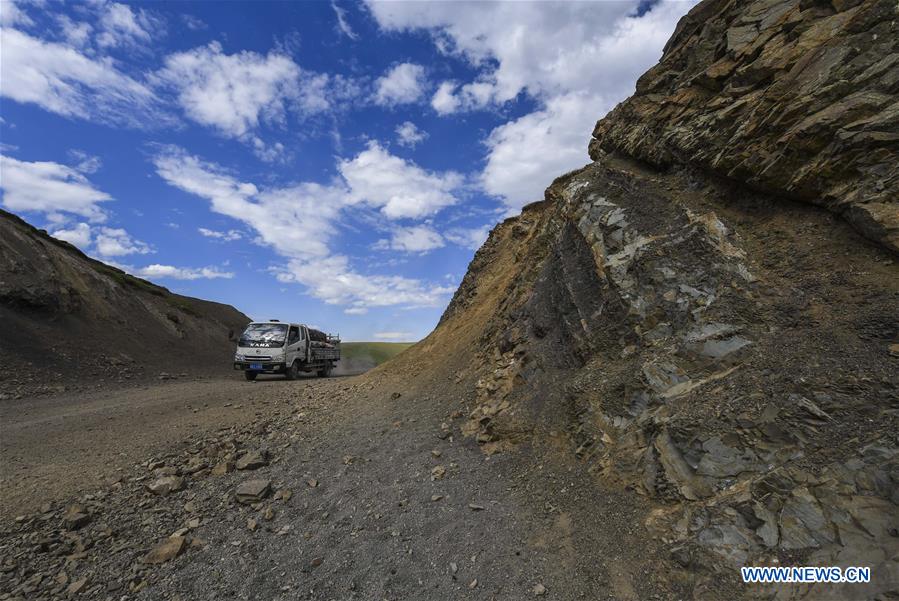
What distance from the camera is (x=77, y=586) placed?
459 centimetres

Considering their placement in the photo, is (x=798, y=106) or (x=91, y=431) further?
(x=91, y=431)

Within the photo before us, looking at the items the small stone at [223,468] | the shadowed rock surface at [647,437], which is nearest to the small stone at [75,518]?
the shadowed rock surface at [647,437]

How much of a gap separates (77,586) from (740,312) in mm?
9219

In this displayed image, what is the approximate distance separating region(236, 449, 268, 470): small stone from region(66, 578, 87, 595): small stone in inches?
110

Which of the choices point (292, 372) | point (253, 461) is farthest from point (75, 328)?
point (253, 461)

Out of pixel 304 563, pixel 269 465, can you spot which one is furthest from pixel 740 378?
pixel 269 465

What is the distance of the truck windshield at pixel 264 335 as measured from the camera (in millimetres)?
17844

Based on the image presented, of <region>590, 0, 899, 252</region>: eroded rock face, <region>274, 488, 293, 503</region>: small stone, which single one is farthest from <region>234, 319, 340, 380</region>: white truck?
<region>590, 0, 899, 252</region>: eroded rock face

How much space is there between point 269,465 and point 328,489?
161cm

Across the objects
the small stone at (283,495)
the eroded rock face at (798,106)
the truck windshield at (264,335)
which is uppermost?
the eroded rock face at (798,106)

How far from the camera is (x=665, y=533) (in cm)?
472

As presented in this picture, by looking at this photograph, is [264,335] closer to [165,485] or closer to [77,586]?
[165,485]

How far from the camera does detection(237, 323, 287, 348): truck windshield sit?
17844 millimetres

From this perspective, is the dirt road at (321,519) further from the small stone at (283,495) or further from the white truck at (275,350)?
the white truck at (275,350)
